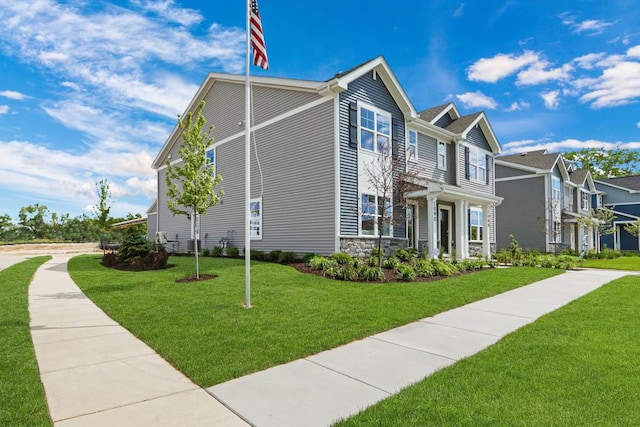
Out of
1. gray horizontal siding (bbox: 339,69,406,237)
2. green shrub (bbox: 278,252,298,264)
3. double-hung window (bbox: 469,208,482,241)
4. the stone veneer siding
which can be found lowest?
green shrub (bbox: 278,252,298,264)

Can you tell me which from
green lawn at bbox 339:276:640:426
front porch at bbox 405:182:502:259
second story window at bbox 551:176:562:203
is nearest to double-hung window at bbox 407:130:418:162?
front porch at bbox 405:182:502:259

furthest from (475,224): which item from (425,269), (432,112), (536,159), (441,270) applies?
(536,159)

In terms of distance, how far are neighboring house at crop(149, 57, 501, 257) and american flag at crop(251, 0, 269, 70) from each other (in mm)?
5184

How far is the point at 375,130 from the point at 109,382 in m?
12.5

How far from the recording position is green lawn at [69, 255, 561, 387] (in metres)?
4.62

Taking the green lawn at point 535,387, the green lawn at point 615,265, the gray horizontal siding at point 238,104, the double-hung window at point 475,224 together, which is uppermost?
the gray horizontal siding at point 238,104

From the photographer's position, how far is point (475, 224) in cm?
2028

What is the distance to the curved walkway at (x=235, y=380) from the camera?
315cm

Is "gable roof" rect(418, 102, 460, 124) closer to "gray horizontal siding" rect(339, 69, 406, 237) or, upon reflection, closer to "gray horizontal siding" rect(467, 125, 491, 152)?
"gray horizontal siding" rect(467, 125, 491, 152)

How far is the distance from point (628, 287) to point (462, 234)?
715cm

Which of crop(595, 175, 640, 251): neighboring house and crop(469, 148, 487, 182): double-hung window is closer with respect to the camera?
crop(469, 148, 487, 182): double-hung window

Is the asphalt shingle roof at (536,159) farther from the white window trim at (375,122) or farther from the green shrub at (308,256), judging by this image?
the green shrub at (308,256)

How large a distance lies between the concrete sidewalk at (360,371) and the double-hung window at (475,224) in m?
13.2

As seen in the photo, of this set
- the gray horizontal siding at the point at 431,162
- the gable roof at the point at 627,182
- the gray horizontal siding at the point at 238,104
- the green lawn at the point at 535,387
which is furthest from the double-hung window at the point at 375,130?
the gable roof at the point at 627,182
